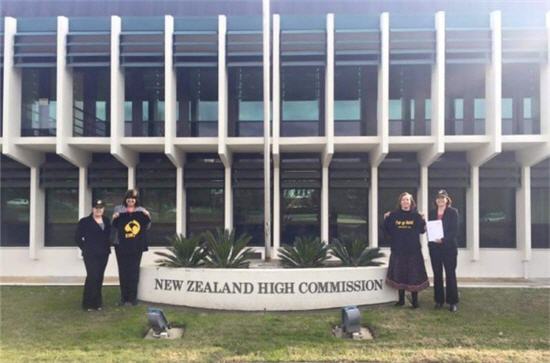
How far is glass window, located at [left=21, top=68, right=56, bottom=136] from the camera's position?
11656 mm

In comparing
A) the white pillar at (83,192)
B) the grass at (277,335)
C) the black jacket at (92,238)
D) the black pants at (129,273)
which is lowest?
the grass at (277,335)

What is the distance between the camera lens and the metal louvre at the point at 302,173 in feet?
37.8

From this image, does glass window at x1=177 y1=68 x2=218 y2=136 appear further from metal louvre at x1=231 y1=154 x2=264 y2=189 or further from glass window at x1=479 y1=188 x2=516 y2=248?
glass window at x1=479 y1=188 x2=516 y2=248

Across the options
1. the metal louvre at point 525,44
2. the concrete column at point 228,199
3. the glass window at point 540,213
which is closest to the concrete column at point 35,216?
the concrete column at point 228,199

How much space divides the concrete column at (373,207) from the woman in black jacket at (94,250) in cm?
647

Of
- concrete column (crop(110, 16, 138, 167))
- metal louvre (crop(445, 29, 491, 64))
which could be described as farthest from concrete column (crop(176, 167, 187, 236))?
metal louvre (crop(445, 29, 491, 64))

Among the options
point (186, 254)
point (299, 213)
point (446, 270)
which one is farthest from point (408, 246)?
point (299, 213)

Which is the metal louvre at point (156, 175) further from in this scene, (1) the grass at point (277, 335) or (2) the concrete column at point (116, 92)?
(1) the grass at point (277, 335)

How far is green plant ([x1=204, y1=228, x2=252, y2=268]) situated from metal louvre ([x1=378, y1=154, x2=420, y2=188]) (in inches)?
202

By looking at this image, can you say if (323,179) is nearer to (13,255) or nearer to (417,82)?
(417,82)

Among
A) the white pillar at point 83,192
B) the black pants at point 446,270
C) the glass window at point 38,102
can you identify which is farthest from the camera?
the glass window at point 38,102

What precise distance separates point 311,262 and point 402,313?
1.69 metres

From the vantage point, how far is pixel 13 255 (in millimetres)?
11523

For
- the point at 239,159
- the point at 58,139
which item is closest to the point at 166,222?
the point at 239,159
